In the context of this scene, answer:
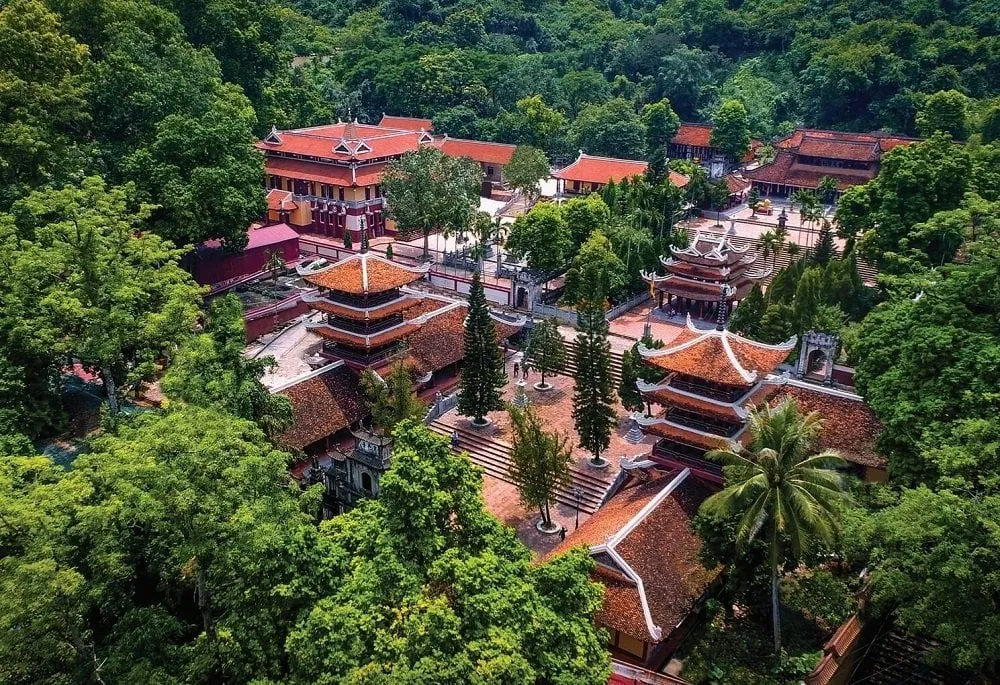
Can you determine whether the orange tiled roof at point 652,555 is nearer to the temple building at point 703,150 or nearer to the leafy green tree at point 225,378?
the leafy green tree at point 225,378

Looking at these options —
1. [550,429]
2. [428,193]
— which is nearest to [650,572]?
[550,429]

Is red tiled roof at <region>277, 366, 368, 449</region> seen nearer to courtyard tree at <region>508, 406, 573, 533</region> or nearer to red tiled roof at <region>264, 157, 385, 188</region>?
courtyard tree at <region>508, 406, 573, 533</region>

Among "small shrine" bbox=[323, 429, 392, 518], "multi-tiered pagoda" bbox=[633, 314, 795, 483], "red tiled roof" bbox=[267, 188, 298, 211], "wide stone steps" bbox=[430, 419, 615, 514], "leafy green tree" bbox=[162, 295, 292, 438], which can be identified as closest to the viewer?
"leafy green tree" bbox=[162, 295, 292, 438]

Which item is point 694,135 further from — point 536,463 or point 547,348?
point 536,463

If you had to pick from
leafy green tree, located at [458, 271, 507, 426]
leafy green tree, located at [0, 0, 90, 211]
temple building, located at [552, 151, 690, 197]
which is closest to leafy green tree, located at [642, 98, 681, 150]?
temple building, located at [552, 151, 690, 197]

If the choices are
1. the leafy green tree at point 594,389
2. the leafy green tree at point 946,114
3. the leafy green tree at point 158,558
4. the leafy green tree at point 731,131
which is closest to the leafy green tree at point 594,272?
the leafy green tree at point 594,389
